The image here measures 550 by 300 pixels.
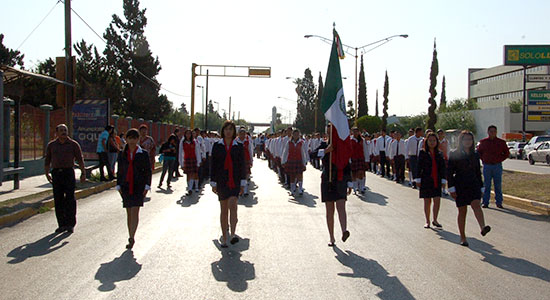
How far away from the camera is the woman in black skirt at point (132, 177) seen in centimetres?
744

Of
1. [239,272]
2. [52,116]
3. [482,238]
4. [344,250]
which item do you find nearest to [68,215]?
[239,272]

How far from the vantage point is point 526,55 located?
35625 millimetres

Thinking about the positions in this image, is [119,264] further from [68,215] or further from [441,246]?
[441,246]

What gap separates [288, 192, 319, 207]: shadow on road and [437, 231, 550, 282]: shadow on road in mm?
4744

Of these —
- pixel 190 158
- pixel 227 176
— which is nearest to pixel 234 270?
pixel 227 176

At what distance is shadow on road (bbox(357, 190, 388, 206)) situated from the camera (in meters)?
12.8

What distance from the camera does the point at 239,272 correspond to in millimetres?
6047

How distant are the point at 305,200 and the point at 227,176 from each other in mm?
5774

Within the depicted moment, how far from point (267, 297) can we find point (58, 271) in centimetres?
265

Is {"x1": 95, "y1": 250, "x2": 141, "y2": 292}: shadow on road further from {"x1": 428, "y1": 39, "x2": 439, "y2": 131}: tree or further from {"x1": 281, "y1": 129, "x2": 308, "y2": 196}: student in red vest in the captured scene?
{"x1": 428, "y1": 39, "x2": 439, "y2": 131}: tree

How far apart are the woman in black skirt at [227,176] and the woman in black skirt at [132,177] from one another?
1020mm

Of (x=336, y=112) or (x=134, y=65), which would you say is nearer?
(x=336, y=112)

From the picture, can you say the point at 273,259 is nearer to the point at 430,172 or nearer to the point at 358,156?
the point at 430,172

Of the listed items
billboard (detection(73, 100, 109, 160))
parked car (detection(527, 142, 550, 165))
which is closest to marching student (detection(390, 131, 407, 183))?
billboard (detection(73, 100, 109, 160))
